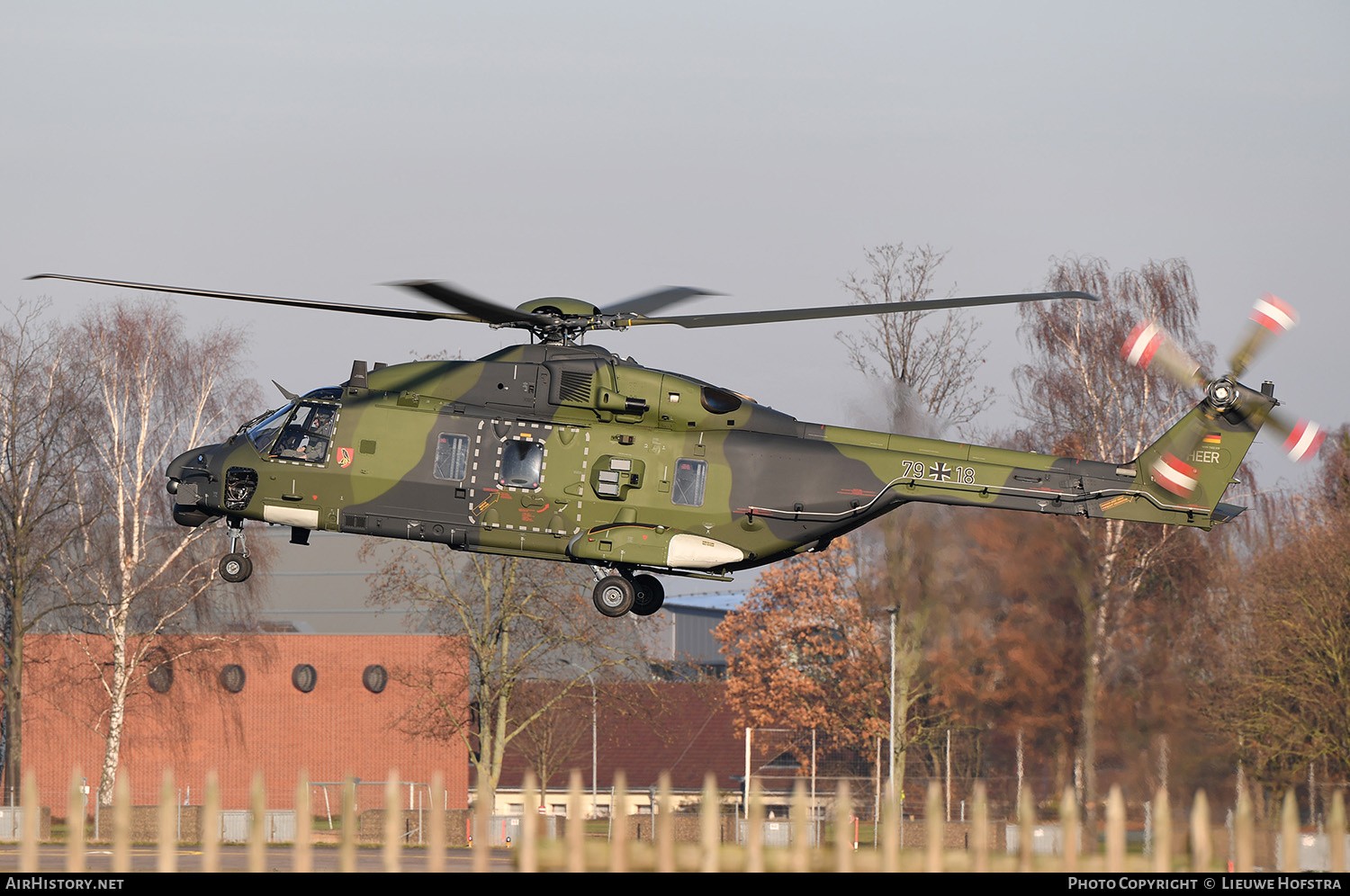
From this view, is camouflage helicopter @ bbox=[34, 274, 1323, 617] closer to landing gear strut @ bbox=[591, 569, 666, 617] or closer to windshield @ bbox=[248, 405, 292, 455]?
landing gear strut @ bbox=[591, 569, 666, 617]

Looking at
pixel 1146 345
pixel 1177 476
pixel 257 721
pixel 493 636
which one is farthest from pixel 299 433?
pixel 257 721

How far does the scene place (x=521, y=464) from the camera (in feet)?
72.5

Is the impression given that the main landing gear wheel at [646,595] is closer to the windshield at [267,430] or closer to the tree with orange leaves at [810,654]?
the windshield at [267,430]

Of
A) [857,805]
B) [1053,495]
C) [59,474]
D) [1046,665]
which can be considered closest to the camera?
[1053,495]

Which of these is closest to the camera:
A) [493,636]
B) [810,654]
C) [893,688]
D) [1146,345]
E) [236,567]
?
[1146,345]

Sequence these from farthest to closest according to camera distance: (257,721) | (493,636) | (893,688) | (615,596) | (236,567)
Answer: (257,721)
(493,636)
(893,688)
(236,567)
(615,596)

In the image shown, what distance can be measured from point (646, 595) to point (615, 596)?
55cm

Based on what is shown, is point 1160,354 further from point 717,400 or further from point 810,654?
point 810,654

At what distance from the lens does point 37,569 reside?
44.6 m

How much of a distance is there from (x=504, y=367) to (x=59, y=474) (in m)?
26.9

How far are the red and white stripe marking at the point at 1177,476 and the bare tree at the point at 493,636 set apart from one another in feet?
78.8

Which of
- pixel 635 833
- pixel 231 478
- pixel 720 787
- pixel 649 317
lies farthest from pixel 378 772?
pixel 649 317

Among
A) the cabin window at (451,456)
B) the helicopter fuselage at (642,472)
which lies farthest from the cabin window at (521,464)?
the cabin window at (451,456)

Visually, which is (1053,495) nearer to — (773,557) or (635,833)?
(773,557)
